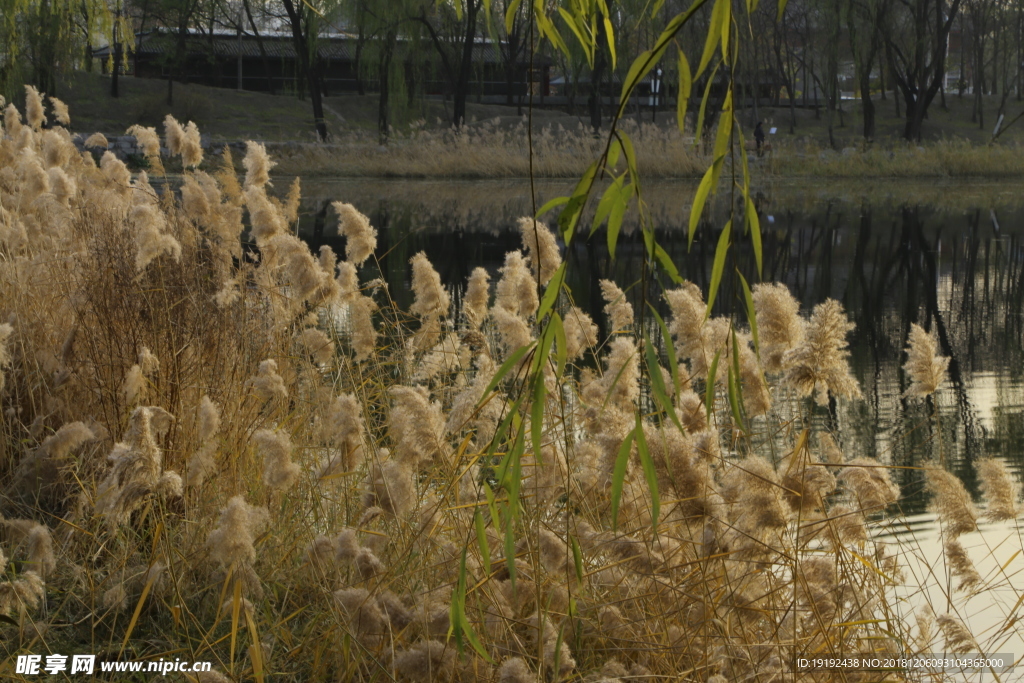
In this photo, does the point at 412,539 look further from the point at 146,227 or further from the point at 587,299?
the point at 587,299

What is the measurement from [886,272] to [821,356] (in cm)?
735

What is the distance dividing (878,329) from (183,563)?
199 inches

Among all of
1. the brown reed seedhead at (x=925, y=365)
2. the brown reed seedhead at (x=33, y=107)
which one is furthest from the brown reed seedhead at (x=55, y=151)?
the brown reed seedhead at (x=925, y=365)

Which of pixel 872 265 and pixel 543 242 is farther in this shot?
pixel 872 265

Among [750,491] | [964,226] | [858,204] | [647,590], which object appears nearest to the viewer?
[750,491]

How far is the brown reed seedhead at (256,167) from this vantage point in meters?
3.38

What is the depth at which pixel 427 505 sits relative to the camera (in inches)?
95.0

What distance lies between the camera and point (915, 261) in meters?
9.18

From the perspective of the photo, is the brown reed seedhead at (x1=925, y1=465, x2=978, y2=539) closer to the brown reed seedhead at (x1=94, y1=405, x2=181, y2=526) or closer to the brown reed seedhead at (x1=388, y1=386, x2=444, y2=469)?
the brown reed seedhead at (x1=388, y1=386, x2=444, y2=469)

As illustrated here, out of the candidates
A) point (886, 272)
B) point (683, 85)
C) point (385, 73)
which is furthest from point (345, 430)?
point (385, 73)

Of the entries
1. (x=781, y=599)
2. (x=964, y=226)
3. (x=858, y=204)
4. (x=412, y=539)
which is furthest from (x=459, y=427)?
(x=858, y=204)

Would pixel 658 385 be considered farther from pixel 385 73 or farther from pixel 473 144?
pixel 385 73

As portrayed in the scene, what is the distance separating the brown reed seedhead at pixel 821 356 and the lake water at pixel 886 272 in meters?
0.29

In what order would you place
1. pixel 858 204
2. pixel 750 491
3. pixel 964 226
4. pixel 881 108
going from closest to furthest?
pixel 750 491
pixel 964 226
pixel 858 204
pixel 881 108
